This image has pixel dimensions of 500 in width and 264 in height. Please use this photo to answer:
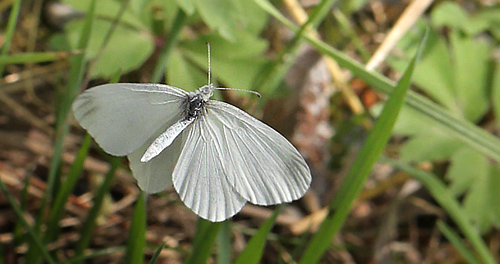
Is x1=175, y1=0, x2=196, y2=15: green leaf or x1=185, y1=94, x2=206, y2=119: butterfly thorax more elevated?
x1=175, y1=0, x2=196, y2=15: green leaf

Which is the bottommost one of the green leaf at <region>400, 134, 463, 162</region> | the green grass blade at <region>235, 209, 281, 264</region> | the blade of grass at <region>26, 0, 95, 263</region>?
the green grass blade at <region>235, 209, 281, 264</region>

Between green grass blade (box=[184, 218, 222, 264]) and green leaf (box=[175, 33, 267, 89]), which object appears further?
green leaf (box=[175, 33, 267, 89])

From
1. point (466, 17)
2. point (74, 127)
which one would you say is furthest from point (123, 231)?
point (466, 17)

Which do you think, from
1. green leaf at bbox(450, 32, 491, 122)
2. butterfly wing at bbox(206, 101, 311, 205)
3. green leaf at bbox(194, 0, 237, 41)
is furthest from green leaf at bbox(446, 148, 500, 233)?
butterfly wing at bbox(206, 101, 311, 205)

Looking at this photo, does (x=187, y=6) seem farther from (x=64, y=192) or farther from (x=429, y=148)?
(x=429, y=148)

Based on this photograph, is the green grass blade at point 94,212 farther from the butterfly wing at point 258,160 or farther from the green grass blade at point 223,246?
the butterfly wing at point 258,160

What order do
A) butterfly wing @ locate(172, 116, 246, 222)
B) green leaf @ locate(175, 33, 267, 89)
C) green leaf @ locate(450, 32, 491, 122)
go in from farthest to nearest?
green leaf @ locate(450, 32, 491, 122), green leaf @ locate(175, 33, 267, 89), butterfly wing @ locate(172, 116, 246, 222)

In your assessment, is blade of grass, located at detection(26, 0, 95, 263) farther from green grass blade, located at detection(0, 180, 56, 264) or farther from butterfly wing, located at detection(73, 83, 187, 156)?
butterfly wing, located at detection(73, 83, 187, 156)
